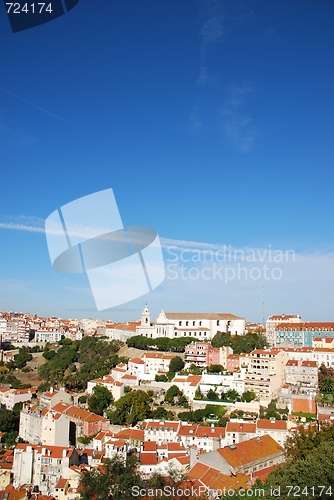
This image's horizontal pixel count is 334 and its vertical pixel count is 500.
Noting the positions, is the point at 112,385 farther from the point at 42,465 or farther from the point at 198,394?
the point at 42,465

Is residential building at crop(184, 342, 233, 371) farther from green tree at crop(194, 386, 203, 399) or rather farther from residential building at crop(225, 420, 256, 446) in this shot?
residential building at crop(225, 420, 256, 446)

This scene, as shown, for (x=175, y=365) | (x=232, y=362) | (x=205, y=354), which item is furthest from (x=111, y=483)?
(x=205, y=354)

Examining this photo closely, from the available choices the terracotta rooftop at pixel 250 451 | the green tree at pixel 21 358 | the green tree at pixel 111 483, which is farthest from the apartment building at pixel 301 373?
the green tree at pixel 21 358

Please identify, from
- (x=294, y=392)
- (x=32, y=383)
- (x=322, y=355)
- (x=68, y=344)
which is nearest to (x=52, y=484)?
(x=294, y=392)

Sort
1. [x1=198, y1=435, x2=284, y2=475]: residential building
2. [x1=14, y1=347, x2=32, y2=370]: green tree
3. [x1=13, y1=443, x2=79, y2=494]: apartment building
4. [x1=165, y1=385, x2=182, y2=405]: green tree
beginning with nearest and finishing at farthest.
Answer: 1. [x1=198, y1=435, x2=284, y2=475]: residential building
2. [x1=13, y1=443, x2=79, y2=494]: apartment building
3. [x1=165, y1=385, x2=182, y2=405]: green tree
4. [x1=14, y1=347, x2=32, y2=370]: green tree

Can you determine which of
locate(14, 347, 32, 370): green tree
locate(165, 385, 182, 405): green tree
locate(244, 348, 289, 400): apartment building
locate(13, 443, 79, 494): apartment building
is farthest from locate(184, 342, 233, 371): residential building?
locate(14, 347, 32, 370): green tree

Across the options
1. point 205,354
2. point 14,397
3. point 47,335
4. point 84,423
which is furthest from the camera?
point 47,335

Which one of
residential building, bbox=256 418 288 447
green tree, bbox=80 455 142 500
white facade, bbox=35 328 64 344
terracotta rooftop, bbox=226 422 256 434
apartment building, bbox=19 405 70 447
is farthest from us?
white facade, bbox=35 328 64 344

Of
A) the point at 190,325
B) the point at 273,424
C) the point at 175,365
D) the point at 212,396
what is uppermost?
the point at 190,325

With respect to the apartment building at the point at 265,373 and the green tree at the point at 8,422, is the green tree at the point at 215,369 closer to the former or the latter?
the apartment building at the point at 265,373

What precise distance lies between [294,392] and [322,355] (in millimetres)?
2563

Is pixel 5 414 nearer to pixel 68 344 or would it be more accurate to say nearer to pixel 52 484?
pixel 52 484

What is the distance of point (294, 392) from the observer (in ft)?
44.0

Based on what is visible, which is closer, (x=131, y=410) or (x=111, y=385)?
(x=131, y=410)
